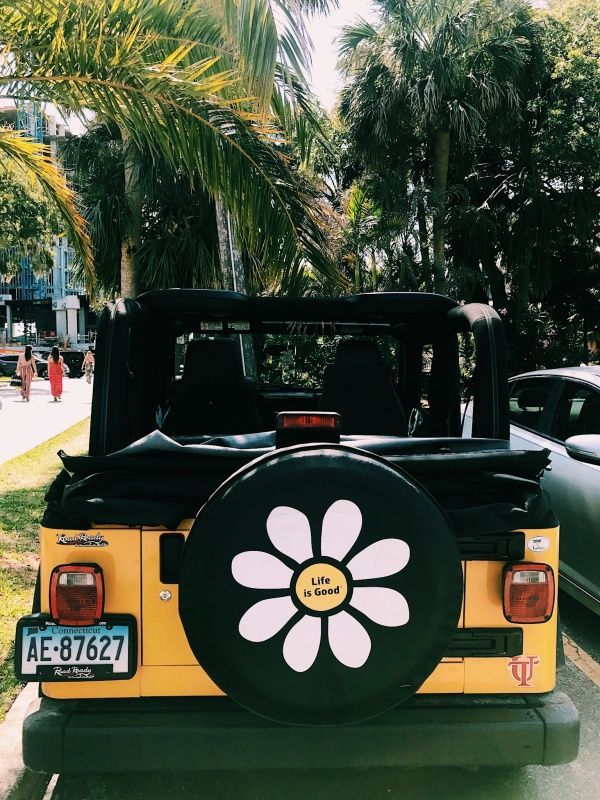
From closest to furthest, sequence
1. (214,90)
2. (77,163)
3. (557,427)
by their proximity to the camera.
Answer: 1. (557,427)
2. (214,90)
3. (77,163)

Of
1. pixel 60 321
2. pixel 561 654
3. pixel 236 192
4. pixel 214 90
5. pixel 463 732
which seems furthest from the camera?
pixel 60 321

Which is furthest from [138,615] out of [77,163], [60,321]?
[60,321]

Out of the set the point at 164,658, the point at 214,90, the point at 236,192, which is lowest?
the point at 164,658

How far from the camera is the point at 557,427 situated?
5.01m

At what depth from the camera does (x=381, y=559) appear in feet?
6.53

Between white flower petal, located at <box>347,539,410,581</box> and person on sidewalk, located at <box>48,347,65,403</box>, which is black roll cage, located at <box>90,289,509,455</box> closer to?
white flower petal, located at <box>347,539,410,581</box>

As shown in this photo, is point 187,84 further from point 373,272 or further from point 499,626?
point 373,272

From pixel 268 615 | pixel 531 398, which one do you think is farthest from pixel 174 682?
pixel 531 398

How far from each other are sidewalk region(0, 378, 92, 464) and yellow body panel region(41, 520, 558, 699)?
8.44 meters

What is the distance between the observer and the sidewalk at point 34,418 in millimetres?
11903

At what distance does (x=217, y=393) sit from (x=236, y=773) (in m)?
1.92

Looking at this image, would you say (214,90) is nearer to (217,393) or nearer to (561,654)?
(217,393)

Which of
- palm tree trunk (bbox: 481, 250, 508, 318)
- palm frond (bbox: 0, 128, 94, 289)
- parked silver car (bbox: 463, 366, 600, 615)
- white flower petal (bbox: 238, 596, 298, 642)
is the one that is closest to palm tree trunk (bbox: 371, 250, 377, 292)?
palm tree trunk (bbox: 481, 250, 508, 318)

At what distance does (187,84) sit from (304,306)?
252 centimetres
